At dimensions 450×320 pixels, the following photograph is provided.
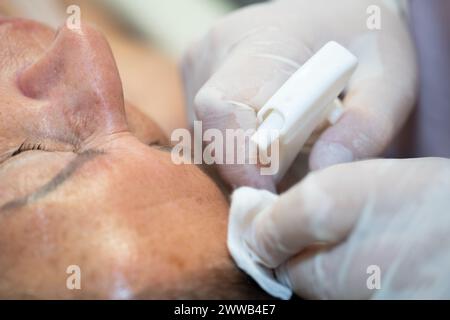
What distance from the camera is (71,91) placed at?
83cm

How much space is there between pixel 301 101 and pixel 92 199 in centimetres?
33

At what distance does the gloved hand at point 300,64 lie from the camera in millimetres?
909

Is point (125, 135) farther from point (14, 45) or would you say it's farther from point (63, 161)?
point (14, 45)

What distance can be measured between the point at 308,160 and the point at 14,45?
0.55 m

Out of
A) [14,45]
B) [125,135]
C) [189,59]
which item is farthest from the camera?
[189,59]

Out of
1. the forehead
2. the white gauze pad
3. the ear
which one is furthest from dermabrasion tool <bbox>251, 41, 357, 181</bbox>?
the forehead

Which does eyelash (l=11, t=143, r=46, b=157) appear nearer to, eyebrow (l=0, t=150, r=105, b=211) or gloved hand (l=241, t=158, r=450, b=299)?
eyebrow (l=0, t=150, r=105, b=211)

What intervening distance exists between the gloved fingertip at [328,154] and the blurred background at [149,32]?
44 centimetres

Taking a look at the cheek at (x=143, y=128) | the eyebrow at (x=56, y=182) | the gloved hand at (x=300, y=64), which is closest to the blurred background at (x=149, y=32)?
the gloved hand at (x=300, y=64)

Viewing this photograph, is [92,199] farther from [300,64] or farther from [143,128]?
[300,64]

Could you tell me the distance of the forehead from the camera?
89 cm

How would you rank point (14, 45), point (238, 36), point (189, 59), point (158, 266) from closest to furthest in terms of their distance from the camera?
point (158, 266)
point (14, 45)
point (238, 36)
point (189, 59)

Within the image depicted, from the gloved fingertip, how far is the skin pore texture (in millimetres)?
192
